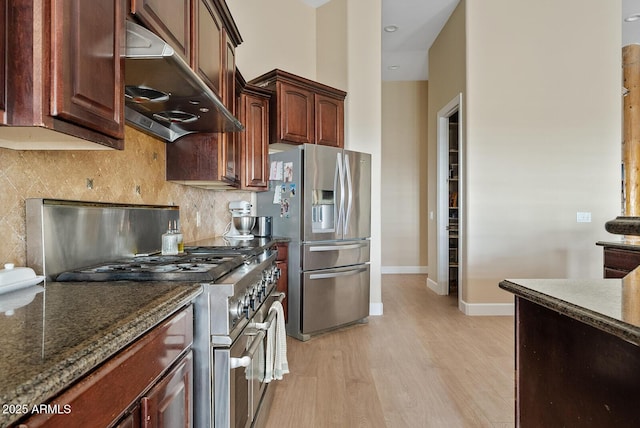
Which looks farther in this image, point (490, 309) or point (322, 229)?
point (490, 309)

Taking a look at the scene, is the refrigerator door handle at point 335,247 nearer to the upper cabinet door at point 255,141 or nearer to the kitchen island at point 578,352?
the upper cabinet door at point 255,141

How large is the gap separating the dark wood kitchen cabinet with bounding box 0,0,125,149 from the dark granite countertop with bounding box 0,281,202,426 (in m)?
0.44

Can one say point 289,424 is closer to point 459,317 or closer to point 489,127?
point 459,317

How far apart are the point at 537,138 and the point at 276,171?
2.96m

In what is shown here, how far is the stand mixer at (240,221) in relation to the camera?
316 centimetres

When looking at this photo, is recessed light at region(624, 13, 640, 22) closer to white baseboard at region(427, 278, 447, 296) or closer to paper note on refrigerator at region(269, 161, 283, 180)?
white baseboard at region(427, 278, 447, 296)

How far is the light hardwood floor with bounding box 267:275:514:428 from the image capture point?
1.99m

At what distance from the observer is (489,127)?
401 centimetres

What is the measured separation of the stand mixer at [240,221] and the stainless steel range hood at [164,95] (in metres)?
0.99

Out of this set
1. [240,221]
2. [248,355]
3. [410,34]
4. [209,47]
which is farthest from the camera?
[410,34]

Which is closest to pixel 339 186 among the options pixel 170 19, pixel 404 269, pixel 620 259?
pixel 170 19

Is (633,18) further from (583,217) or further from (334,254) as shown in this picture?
(334,254)

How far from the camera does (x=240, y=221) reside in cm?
316

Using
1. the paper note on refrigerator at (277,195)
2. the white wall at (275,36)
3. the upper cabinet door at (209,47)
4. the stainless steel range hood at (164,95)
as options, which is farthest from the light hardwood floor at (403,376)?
the white wall at (275,36)
